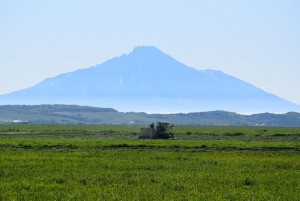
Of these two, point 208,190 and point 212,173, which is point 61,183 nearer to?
point 208,190

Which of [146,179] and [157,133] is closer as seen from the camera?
[146,179]

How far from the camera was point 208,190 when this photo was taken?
24.1m

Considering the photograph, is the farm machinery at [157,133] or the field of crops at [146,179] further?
the farm machinery at [157,133]

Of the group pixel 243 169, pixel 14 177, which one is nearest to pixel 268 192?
pixel 243 169

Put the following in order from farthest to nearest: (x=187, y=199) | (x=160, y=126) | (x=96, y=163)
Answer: (x=160, y=126) → (x=96, y=163) → (x=187, y=199)

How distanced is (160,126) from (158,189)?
60079 mm

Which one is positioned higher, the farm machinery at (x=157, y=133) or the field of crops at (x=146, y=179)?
the farm machinery at (x=157, y=133)

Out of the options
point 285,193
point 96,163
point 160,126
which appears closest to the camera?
point 285,193

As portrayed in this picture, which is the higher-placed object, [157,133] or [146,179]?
[157,133]

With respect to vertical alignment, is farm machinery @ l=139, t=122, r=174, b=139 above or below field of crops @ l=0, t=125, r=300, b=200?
above

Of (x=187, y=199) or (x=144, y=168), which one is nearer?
(x=187, y=199)

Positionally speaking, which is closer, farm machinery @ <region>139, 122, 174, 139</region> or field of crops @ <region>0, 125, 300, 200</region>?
field of crops @ <region>0, 125, 300, 200</region>

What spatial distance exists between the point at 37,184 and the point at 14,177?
3.43 m

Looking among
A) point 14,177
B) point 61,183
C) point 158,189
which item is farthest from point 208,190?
point 14,177
